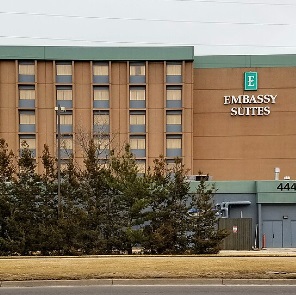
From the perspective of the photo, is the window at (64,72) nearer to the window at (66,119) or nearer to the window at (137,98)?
the window at (66,119)

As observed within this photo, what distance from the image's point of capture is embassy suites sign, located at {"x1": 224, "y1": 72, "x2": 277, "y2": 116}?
196 ft

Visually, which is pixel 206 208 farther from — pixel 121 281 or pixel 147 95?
pixel 147 95

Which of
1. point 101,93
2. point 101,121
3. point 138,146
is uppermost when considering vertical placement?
point 101,93

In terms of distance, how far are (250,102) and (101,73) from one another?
16258 millimetres

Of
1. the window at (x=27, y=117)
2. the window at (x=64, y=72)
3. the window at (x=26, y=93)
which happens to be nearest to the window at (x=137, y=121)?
the window at (x=64, y=72)

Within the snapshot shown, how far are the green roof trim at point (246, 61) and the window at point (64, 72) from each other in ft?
44.6

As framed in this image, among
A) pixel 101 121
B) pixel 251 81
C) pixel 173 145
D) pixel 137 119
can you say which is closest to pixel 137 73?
pixel 137 119

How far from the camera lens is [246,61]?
60031 mm

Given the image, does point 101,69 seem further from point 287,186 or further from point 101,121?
point 287,186

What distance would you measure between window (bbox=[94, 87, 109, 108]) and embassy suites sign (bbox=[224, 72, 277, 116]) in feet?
41.8

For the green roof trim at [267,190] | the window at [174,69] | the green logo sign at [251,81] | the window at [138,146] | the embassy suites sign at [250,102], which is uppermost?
A: the window at [174,69]
